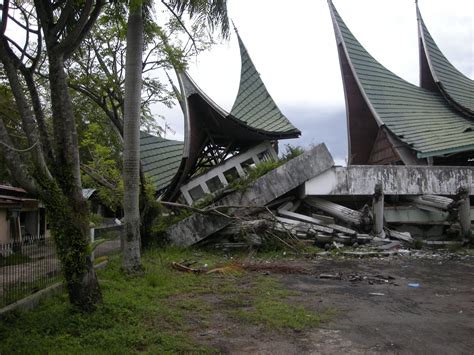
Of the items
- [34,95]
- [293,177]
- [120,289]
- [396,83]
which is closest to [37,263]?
[120,289]

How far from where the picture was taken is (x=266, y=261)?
1185cm

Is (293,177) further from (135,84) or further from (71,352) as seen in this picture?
(71,352)

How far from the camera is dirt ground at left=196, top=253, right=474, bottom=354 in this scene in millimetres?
4828

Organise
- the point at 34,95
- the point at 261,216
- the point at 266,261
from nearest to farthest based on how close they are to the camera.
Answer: the point at 34,95 → the point at 266,261 → the point at 261,216

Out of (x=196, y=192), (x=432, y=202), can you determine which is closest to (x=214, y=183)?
(x=196, y=192)

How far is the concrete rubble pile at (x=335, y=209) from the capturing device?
13.6m

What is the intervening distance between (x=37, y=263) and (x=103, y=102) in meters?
6.66

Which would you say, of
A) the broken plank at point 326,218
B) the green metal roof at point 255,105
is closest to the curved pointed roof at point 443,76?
the green metal roof at point 255,105

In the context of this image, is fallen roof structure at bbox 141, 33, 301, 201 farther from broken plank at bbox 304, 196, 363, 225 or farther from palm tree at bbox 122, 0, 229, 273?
palm tree at bbox 122, 0, 229, 273

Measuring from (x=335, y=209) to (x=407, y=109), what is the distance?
365 inches

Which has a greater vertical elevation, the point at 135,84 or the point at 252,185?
the point at 135,84

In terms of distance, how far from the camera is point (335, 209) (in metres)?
14.9

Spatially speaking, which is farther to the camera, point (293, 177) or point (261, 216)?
point (293, 177)

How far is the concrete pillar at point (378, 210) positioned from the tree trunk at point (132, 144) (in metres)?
7.98
